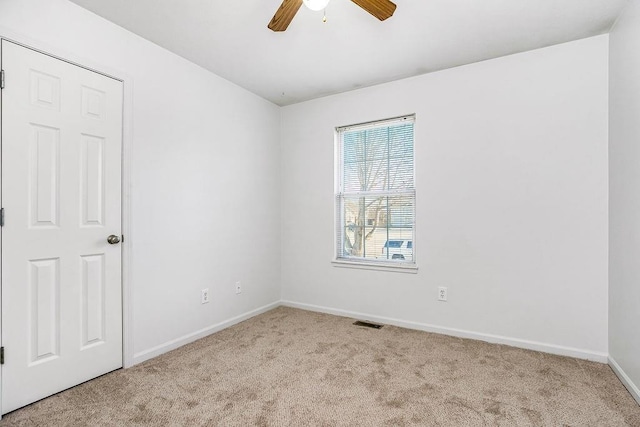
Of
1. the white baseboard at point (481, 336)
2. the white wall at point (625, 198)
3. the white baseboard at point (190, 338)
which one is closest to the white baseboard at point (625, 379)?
the white wall at point (625, 198)

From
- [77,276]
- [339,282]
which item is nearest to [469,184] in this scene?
[339,282]

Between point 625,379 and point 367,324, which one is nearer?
point 625,379

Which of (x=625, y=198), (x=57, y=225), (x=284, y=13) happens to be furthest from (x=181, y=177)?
(x=625, y=198)

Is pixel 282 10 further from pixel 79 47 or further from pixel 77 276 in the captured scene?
pixel 77 276

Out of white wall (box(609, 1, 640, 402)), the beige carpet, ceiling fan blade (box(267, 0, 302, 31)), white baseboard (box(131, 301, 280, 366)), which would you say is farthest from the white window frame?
ceiling fan blade (box(267, 0, 302, 31))

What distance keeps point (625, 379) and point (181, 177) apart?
3534 mm

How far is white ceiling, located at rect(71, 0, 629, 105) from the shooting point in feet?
7.00

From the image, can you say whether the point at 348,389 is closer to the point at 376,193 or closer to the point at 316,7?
the point at 376,193

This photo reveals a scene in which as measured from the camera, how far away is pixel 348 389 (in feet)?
6.80

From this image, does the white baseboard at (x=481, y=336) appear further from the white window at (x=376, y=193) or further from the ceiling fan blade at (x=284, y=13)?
the ceiling fan blade at (x=284, y=13)

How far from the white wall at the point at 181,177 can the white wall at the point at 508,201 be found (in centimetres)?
117

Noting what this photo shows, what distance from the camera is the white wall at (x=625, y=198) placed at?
1978 mm

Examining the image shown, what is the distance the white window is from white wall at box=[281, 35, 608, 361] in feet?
0.46

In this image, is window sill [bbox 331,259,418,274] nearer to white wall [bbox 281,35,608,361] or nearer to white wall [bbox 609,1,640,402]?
white wall [bbox 281,35,608,361]
